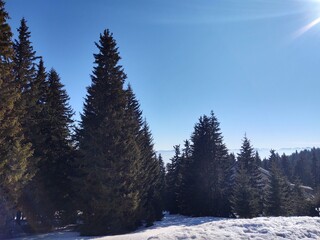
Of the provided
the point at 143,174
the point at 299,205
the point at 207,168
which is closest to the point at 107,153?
the point at 143,174

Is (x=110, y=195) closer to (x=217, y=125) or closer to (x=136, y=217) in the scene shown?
(x=136, y=217)

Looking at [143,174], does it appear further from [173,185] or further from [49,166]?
[173,185]

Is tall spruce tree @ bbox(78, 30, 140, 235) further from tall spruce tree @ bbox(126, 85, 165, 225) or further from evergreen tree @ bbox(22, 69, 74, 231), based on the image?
evergreen tree @ bbox(22, 69, 74, 231)

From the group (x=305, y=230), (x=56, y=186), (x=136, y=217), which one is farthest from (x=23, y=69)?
(x=305, y=230)

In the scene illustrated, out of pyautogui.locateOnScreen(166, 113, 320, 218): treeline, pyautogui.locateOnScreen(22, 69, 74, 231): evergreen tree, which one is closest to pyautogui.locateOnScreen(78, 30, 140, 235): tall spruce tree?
pyautogui.locateOnScreen(22, 69, 74, 231): evergreen tree

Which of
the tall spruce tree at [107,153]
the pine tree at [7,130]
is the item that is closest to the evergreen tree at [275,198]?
the tall spruce tree at [107,153]

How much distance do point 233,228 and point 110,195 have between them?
9.35m

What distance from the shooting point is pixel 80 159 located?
1917 cm

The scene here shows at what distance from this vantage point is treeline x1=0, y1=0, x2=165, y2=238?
17625 millimetres

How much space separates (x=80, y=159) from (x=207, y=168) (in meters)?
22.4

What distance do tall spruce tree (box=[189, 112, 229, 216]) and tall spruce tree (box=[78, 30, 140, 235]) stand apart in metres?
19.2

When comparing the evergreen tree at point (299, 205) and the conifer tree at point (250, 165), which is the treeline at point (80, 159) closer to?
the conifer tree at point (250, 165)

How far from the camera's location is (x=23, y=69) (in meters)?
19.8

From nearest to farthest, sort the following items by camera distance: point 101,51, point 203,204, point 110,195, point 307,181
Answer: point 110,195
point 101,51
point 203,204
point 307,181
